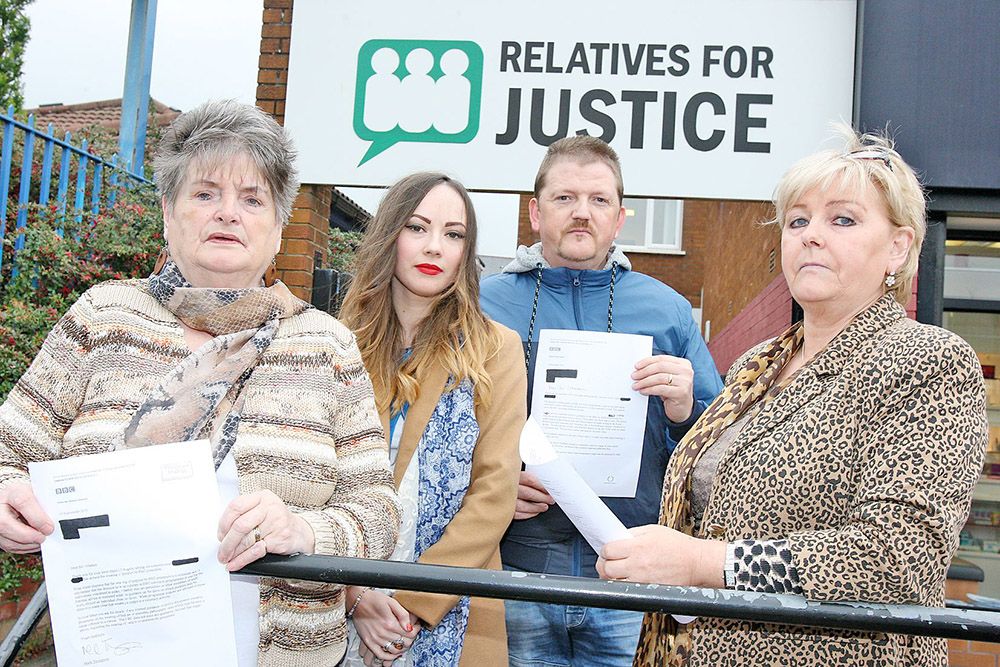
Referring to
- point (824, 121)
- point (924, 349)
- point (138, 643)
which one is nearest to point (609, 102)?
point (824, 121)

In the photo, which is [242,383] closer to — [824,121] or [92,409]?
[92,409]

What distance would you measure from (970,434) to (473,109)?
3.75m

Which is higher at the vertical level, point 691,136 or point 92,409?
point 691,136

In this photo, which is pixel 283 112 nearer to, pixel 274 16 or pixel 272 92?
pixel 272 92

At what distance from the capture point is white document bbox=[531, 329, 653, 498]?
2.31m

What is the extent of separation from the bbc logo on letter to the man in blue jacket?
2.10 meters

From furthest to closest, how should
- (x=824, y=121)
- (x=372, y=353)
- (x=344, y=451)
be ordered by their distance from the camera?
(x=824, y=121) → (x=372, y=353) → (x=344, y=451)

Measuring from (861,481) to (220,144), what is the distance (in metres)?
1.37

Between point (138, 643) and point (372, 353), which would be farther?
point (372, 353)

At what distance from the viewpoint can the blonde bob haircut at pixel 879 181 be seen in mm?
1642

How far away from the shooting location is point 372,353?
7.34 feet

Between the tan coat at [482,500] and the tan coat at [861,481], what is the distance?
0.59m

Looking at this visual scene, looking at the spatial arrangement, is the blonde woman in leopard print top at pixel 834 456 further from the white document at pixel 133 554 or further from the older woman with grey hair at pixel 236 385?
the white document at pixel 133 554

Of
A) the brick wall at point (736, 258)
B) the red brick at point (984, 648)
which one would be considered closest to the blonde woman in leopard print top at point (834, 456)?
the brick wall at point (736, 258)
